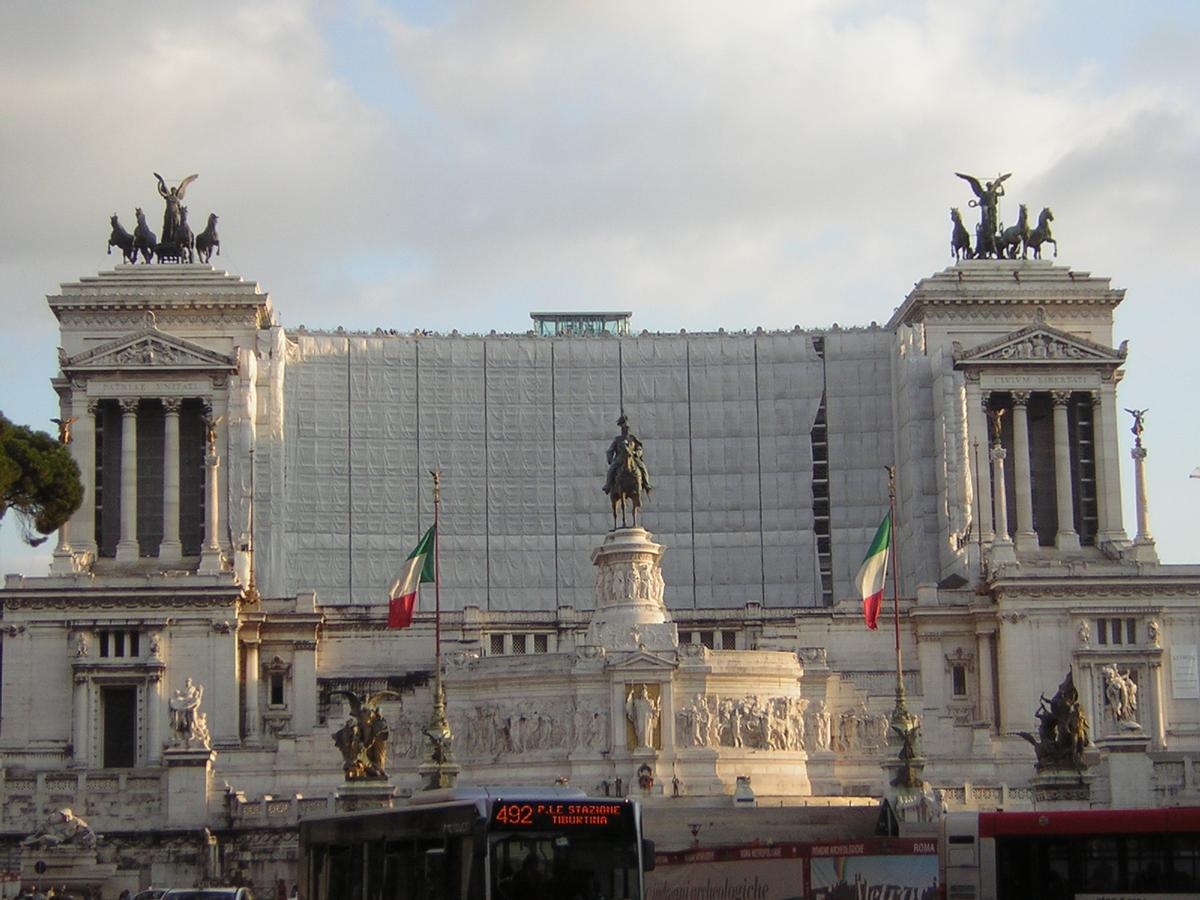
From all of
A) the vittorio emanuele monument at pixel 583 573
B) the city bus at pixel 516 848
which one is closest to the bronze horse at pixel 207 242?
the vittorio emanuele monument at pixel 583 573

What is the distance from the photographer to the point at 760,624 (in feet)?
337

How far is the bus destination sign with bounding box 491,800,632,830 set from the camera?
4141cm

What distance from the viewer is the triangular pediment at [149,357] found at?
106m

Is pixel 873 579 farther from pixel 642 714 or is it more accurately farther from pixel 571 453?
pixel 571 453

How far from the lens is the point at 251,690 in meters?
99.7

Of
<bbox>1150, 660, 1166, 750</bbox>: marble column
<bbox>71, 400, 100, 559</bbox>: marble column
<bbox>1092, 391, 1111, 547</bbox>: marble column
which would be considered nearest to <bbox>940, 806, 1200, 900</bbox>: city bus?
<bbox>1150, 660, 1166, 750</bbox>: marble column

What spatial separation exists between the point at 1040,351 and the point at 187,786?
4544 centimetres

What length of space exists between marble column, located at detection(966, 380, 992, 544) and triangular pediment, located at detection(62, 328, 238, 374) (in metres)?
33.2

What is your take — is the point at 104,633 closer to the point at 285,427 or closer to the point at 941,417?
the point at 285,427

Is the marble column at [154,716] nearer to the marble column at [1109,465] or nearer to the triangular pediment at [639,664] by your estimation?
the triangular pediment at [639,664]

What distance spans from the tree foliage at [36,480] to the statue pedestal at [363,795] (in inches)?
502

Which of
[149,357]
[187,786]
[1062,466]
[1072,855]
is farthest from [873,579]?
[1072,855]

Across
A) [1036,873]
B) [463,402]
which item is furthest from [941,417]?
[1036,873]

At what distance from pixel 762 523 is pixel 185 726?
3718 centimetres
